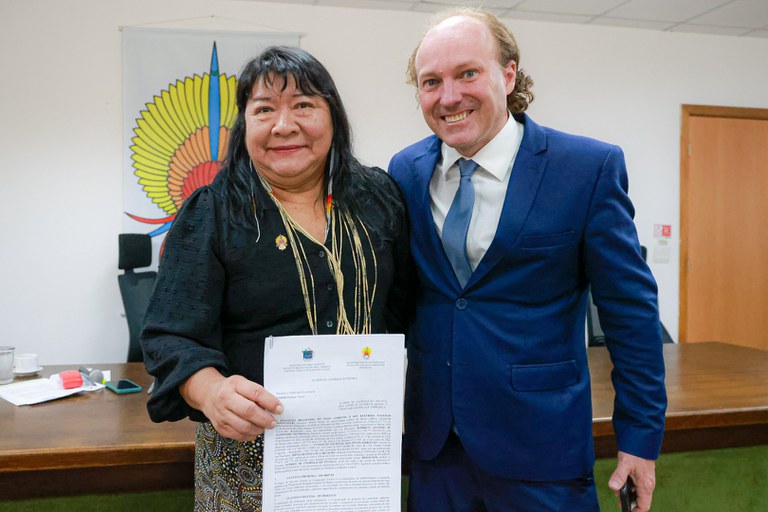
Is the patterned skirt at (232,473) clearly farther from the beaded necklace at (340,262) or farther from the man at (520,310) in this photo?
the man at (520,310)

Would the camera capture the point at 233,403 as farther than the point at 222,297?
No

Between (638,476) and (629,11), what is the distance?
12.7 feet

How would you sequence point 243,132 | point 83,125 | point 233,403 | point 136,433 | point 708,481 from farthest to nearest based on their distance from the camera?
point 83,125, point 708,481, point 136,433, point 243,132, point 233,403

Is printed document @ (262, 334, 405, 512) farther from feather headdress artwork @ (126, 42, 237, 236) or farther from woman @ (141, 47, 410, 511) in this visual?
feather headdress artwork @ (126, 42, 237, 236)

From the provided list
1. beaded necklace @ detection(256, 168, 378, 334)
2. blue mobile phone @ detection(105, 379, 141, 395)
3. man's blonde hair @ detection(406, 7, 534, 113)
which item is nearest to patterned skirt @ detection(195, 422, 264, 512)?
beaded necklace @ detection(256, 168, 378, 334)

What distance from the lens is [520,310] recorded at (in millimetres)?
1182

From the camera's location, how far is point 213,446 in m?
1.10

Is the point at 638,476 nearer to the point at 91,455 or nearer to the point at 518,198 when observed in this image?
the point at 518,198

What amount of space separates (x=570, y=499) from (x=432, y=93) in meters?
0.86

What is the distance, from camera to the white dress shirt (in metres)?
1.21

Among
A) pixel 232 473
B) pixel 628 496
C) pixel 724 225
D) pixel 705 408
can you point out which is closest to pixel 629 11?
pixel 724 225

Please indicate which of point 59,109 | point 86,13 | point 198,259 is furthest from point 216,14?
point 198,259

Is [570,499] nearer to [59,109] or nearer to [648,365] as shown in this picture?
[648,365]

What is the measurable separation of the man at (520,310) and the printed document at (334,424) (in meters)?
0.21
